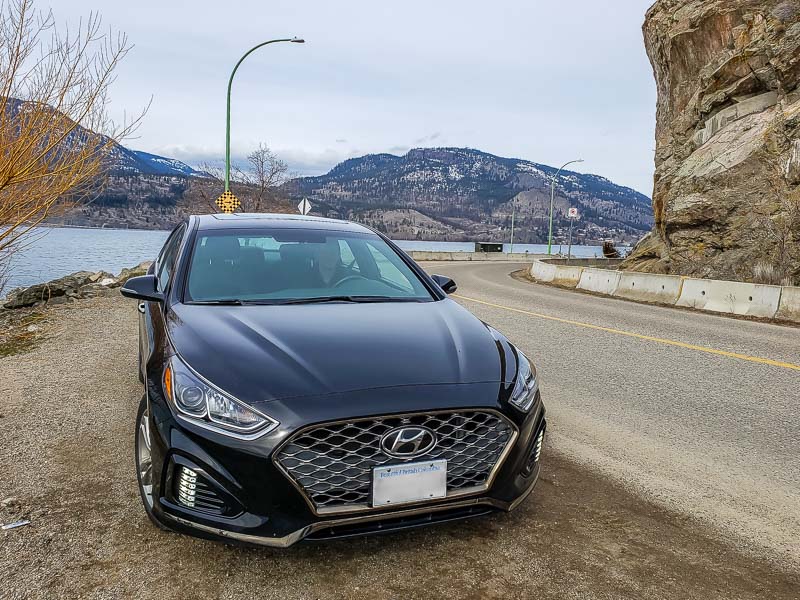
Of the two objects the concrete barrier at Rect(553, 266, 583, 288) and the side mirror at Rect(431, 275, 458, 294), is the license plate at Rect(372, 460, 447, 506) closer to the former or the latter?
the side mirror at Rect(431, 275, 458, 294)

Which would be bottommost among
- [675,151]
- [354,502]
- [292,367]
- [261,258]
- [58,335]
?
[58,335]

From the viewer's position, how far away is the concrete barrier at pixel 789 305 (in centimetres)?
1156

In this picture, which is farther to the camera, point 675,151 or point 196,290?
point 675,151

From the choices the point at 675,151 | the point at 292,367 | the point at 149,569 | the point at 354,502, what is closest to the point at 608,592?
the point at 354,502

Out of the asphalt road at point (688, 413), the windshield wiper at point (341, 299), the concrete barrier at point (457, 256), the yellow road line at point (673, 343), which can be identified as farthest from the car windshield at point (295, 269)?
the concrete barrier at point (457, 256)

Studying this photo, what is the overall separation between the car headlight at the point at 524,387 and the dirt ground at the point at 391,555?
26.0 inches

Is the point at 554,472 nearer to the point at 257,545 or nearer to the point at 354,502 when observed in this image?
the point at 354,502

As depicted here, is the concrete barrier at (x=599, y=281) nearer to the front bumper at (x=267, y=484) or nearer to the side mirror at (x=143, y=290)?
the side mirror at (x=143, y=290)

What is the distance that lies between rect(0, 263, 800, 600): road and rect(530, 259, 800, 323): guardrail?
6453 millimetres

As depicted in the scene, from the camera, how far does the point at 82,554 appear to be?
2744 millimetres

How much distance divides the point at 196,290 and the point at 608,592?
2.69m

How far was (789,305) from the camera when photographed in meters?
11.7

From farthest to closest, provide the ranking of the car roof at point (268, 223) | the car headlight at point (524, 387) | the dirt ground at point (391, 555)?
1. the car roof at point (268, 223)
2. the car headlight at point (524, 387)
3. the dirt ground at point (391, 555)

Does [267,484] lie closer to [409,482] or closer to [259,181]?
[409,482]
